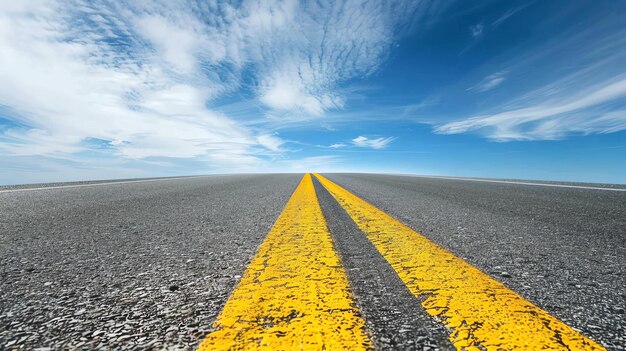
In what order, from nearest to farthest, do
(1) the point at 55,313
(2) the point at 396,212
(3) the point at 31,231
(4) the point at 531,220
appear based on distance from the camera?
→ (1) the point at 55,313, (3) the point at 31,231, (4) the point at 531,220, (2) the point at 396,212

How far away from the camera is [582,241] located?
1876 millimetres

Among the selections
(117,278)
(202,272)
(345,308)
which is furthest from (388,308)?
(117,278)

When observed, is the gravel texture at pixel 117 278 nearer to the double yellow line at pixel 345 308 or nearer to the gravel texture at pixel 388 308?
the double yellow line at pixel 345 308

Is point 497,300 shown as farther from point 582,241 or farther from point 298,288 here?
point 582,241

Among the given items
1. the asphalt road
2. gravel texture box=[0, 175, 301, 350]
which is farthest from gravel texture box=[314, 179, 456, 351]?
gravel texture box=[0, 175, 301, 350]

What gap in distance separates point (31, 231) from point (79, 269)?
1.23m

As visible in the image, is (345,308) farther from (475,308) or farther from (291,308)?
(475,308)

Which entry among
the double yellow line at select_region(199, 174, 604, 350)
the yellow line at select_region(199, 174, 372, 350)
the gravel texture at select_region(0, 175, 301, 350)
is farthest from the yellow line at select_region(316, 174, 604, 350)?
the gravel texture at select_region(0, 175, 301, 350)

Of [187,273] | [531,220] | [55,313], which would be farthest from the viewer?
[531,220]

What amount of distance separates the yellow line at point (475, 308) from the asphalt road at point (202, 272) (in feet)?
0.17

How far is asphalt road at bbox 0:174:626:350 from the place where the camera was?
801 millimetres

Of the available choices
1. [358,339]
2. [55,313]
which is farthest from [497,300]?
[55,313]

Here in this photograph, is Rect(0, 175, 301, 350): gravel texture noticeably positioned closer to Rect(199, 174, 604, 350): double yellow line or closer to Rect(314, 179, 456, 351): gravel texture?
Rect(199, 174, 604, 350): double yellow line

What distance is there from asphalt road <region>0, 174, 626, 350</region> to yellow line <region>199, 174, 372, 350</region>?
5 cm
